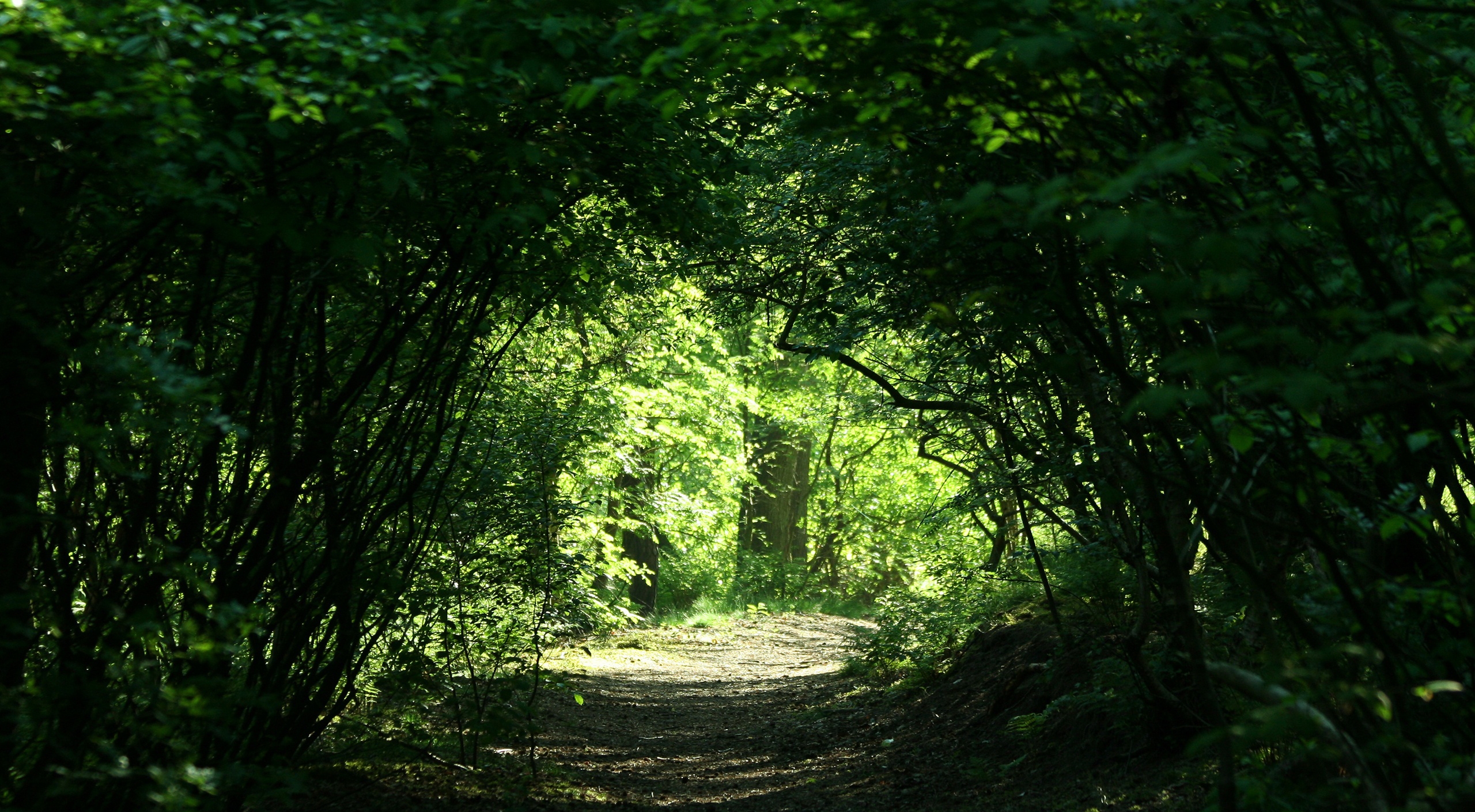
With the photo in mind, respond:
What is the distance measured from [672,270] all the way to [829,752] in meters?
4.56

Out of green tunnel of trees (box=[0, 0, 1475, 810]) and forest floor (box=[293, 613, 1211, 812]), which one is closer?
green tunnel of trees (box=[0, 0, 1475, 810])

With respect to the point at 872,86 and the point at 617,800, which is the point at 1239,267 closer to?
the point at 872,86

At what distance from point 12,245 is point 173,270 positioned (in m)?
0.81

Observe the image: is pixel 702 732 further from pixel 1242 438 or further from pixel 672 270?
pixel 1242 438

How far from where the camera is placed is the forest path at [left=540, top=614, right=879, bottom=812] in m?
7.32

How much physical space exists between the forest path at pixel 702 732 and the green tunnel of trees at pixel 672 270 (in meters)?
1.50

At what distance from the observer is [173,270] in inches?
156

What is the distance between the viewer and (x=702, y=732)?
10141 mm

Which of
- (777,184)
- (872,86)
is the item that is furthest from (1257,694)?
(777,184)

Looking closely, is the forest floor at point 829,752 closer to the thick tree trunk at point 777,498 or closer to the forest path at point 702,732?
the forest path at point 702,732

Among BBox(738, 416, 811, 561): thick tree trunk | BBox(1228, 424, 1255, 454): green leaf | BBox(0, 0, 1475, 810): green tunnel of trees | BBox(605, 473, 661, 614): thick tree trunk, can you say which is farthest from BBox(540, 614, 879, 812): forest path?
BBox(738, 416, 811, 561): thick tree trunk

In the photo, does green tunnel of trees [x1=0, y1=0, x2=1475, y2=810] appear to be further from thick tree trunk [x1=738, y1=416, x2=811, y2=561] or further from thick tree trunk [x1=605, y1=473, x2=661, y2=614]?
thick tree trunk [x1=738, y1=416, x2=811, y2=561]

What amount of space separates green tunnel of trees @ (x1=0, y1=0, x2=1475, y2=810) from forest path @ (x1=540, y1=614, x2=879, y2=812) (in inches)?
59.0

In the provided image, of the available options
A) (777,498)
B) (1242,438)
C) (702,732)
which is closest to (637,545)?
(777,498)
